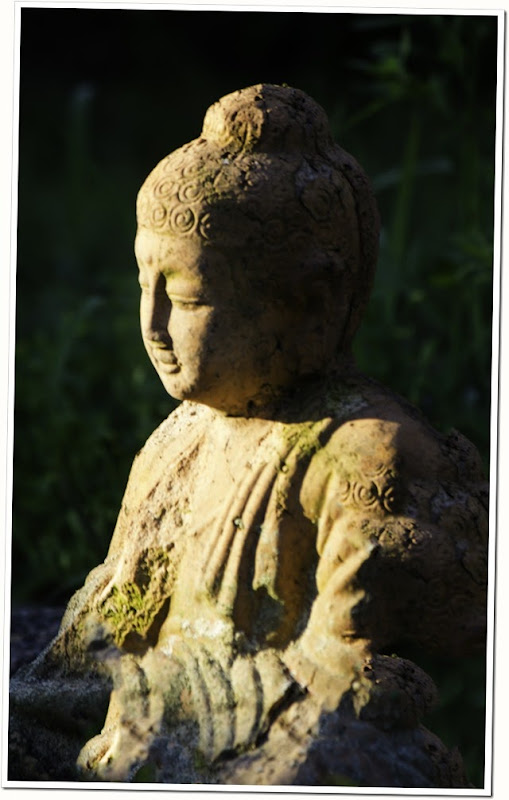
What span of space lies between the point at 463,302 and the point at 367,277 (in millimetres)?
3403

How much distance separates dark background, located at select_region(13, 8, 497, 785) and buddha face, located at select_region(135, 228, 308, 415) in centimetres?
212

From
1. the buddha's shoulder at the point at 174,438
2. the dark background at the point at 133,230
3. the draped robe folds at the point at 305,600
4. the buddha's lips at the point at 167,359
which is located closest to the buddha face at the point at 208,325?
the buddha's lips at the point at 167,359

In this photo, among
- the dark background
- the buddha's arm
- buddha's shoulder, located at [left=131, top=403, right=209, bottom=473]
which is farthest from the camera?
the dark background

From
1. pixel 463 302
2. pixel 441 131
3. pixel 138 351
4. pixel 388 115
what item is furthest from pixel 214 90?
pixel 463 302

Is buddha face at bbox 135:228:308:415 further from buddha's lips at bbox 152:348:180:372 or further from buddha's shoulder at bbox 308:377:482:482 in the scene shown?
buddha's shoulder at bbox 308:377:482:482

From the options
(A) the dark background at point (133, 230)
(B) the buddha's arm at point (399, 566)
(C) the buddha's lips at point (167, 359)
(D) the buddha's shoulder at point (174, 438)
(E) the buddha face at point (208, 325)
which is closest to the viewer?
(B) the buddha's arm at point (399, 566)

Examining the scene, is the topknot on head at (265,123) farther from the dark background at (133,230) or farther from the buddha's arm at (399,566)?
the dark background at (133,230)

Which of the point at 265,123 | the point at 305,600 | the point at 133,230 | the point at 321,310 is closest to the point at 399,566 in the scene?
the point at 305,600

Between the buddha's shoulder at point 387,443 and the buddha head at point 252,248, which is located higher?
the buddha head at point 252,248

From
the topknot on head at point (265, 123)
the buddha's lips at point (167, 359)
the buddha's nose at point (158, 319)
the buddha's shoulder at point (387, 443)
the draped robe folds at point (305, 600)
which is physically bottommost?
the draped robe folds at point (305, 600)

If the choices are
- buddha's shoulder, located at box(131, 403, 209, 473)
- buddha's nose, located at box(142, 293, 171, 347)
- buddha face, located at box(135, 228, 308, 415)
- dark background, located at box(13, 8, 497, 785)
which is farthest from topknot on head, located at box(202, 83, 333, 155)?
dark background, located at box(13, 8, 497, 785)

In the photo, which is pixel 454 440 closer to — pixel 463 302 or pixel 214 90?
pixel 463 302

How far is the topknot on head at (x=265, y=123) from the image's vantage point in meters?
3.81

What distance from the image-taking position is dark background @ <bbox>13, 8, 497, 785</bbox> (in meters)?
6.61
